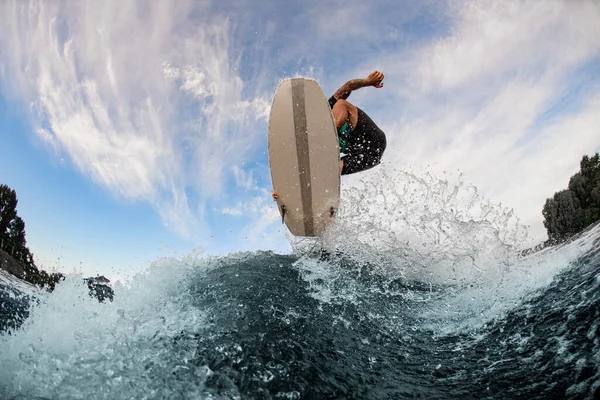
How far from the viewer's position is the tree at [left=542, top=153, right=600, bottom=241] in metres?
24.1

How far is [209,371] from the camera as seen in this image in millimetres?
2459

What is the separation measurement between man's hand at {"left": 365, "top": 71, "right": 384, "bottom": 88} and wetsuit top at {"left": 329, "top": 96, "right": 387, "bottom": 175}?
2.51ft

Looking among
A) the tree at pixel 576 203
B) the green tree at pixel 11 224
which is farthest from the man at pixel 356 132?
the green tree at pixel 11 224

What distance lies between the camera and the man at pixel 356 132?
6.48 metres

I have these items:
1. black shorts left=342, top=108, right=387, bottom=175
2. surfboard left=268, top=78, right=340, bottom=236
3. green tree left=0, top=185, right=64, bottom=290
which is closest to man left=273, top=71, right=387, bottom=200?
black shorts left=342, top=108, right=387, bottom=175

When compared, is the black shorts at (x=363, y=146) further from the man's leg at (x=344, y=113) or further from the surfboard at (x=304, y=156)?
the surfboard at (x=304, y=156)

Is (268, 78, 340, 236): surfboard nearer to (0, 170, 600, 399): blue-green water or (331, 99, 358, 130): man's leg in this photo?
(331, 99, 358, 130): man's leg

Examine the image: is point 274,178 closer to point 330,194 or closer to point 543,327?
point 330,194

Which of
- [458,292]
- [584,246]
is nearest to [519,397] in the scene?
[458,292]

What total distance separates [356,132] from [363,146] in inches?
14.3

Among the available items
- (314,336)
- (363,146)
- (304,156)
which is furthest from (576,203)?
(314,336)

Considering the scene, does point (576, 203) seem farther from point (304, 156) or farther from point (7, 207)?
point (7, 207)

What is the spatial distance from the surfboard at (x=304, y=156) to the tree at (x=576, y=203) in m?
24.5

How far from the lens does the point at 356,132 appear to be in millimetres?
6957
